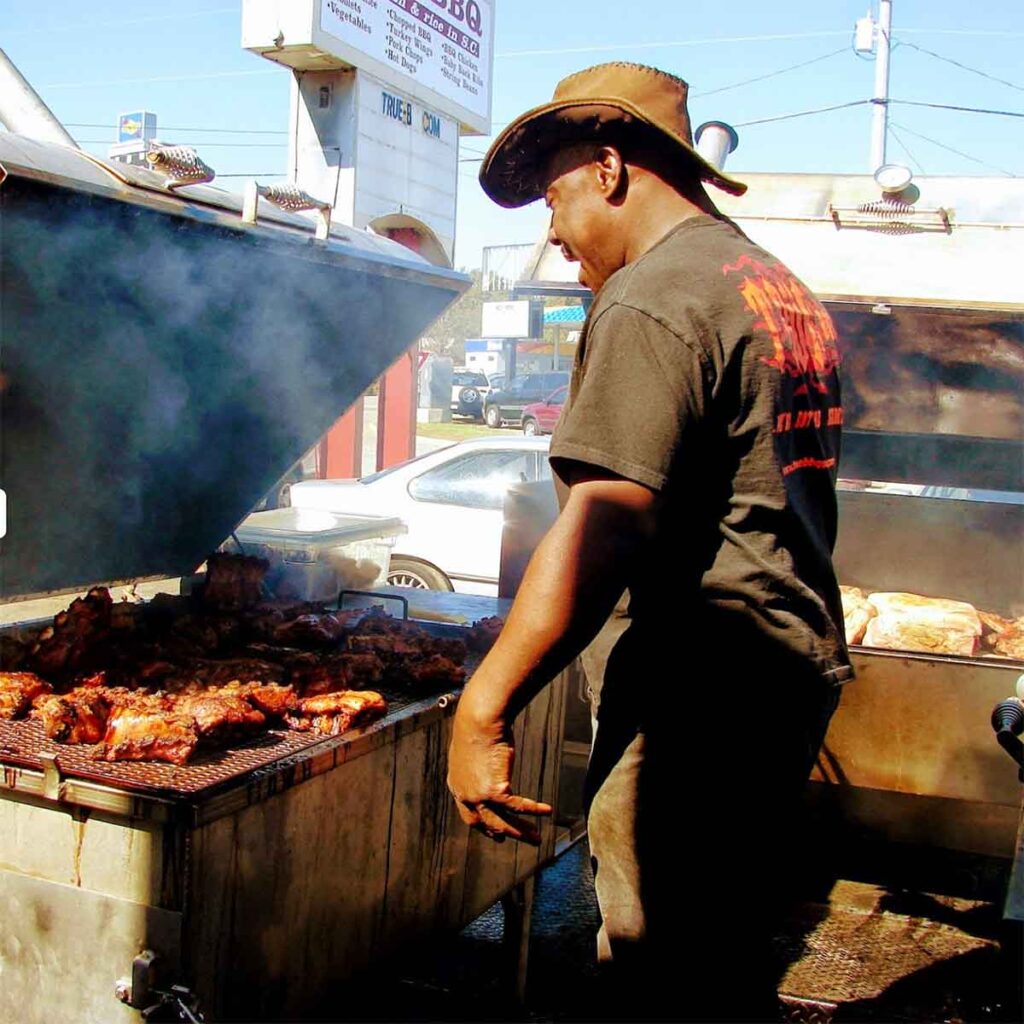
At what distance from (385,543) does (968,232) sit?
2.95 m

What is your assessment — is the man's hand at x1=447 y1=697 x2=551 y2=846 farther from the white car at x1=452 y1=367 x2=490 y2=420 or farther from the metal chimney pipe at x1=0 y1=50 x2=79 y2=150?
the white car at x1=452 y1=367 x2=490 y2=420

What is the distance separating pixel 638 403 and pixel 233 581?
237cm

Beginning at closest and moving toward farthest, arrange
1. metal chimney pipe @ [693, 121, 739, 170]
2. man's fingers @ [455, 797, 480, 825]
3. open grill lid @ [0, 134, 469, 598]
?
man's fingers @ [455, 797, 480, 825] → open grill lid @ [0, 134, 469, 598] → metal chimney pipe @ [693, 121, 739, 170]

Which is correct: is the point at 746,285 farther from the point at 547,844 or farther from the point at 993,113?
the point at 993,113

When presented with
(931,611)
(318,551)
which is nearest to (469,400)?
(931,611)

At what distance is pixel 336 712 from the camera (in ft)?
8.69

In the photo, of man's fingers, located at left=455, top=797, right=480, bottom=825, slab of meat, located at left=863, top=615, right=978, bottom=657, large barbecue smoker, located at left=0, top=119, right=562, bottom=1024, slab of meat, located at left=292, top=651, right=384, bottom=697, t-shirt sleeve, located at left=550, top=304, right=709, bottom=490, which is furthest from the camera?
slab of meat, located at left=863, top=615, right=978, bottom=657

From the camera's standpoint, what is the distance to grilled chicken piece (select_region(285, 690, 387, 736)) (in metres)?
2.62

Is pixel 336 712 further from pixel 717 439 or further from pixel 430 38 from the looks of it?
pixel 430 38

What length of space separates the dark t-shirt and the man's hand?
1.10ft

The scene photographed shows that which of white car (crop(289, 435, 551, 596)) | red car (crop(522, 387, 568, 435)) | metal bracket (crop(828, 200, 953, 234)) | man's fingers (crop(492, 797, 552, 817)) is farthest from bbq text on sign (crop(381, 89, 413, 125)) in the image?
red car (crop(522, 387, 568, 435))

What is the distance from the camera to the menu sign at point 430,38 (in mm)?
11391

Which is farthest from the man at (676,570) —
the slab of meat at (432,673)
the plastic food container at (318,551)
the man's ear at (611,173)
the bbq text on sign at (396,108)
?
the bbq text on sign at (396,108)

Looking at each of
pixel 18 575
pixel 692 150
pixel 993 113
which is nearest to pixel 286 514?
pixel 18 575
